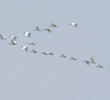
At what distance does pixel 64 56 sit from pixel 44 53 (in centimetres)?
148

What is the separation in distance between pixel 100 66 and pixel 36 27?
500cm

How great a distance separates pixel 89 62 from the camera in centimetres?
6072

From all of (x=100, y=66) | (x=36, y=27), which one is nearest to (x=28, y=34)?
(x=36, y=27)

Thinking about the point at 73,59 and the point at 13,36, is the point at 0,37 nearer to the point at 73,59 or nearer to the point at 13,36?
the point at 13,36

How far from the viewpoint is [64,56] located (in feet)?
197

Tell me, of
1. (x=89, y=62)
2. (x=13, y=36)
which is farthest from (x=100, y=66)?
(x=13, y=36)

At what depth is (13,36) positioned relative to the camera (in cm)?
5997

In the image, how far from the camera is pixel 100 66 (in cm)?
5922

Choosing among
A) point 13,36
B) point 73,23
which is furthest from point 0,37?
point 73,23

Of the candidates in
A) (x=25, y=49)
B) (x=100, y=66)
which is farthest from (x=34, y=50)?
(x=100, y=66)

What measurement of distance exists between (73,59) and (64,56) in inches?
23.8

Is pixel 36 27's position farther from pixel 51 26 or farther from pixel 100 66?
pixel 100 66

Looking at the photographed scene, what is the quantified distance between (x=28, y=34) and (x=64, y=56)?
270 centimetres

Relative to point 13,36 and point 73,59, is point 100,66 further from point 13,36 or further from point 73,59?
point 13,36
